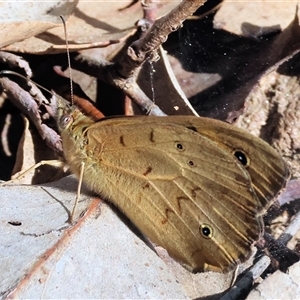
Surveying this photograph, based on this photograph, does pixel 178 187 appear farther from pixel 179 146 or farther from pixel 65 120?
pixel 65 120

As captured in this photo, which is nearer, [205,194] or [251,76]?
[205,194]

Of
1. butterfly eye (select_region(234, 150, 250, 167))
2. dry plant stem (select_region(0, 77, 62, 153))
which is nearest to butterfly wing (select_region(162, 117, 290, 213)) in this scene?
butterfly eye (select_region(234, 150, 250, 167))

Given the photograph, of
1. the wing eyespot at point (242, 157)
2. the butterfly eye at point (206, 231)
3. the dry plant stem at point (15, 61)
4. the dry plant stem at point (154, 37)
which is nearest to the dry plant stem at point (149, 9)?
the dry plant stem at point (154, 37)

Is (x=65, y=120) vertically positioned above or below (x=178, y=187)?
above

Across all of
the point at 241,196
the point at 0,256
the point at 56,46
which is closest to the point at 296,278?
the point at 241,196

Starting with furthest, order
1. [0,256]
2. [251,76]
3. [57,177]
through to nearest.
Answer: [251,76], [57,177], [0,256]

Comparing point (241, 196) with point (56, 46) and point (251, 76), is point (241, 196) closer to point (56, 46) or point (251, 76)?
point (251, 76)

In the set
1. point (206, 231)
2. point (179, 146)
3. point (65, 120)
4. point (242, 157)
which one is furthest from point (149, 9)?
point (206, 231)
